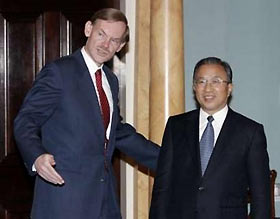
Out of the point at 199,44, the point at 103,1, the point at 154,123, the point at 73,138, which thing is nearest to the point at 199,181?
the point at 73,138

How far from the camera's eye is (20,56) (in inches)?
151

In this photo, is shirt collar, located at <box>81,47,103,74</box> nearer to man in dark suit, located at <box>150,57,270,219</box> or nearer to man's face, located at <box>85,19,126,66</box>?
man's face, located at <box>85,19,126,66</box>

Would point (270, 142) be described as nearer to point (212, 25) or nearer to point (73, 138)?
point (212, 25)

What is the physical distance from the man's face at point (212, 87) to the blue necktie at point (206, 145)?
0.27ft

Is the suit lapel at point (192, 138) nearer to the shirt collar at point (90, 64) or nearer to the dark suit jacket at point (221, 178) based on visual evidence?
the dark suit jacket at point (221, 178)

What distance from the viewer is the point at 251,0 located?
3.86 metres

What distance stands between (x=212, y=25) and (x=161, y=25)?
0.40 meters

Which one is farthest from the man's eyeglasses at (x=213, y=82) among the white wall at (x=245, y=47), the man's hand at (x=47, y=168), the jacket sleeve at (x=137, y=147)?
the white wall at (x=245, y=47)

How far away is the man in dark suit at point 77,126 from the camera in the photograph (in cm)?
271

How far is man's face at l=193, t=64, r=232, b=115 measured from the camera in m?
2.68

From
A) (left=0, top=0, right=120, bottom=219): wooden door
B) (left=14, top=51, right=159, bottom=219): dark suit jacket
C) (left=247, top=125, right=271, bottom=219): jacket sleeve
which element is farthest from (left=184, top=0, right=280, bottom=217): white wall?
(left=247, top=125, right=271, bottom=219): jacket sleeve

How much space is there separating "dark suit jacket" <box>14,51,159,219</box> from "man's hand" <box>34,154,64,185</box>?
167mm

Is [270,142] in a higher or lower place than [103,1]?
lower

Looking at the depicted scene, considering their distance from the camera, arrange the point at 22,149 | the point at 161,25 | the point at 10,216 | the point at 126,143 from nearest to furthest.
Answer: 1. the point at 22,149
2. the point at 126,143
3. the point at 161,25
4. the point at 10,216
